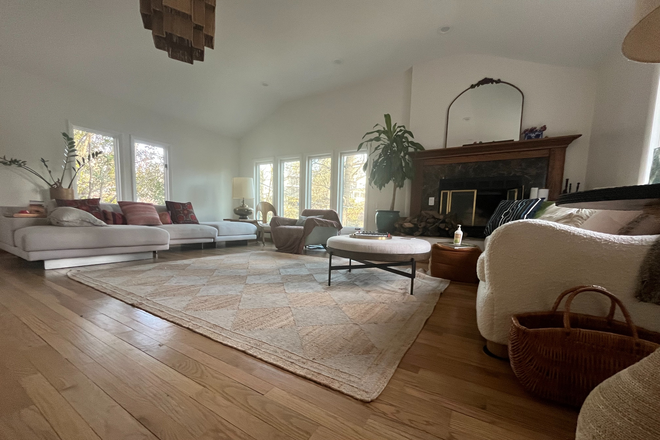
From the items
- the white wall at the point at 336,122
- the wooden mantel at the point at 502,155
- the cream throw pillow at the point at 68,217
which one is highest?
the white wall at the point at 336,122

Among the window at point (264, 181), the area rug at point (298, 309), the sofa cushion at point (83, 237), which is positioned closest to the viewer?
the area rug at point (298, 309)

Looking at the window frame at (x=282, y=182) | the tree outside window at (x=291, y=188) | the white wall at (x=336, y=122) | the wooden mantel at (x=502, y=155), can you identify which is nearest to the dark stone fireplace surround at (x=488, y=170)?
the wooden mantel at (x=502, y=155)

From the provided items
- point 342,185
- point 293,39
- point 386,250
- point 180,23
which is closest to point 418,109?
point 342,185

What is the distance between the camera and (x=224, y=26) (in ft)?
10.5

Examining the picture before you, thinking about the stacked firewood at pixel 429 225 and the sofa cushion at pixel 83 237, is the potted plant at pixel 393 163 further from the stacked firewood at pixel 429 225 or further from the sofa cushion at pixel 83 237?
the sofa cushion at pixel 83 237

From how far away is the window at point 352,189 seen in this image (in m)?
4.80

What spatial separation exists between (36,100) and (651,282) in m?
6.13

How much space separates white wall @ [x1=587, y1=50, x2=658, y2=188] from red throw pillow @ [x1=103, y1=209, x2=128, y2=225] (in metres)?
6.05

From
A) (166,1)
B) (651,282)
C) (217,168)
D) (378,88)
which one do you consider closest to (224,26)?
(166,1)

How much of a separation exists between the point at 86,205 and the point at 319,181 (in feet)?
12.2

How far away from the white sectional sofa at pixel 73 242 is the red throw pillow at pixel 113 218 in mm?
166

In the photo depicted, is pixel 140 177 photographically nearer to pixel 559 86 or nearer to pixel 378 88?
pixel 378 88

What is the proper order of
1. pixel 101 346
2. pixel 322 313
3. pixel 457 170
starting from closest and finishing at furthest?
pixel 101 346 → pixel 322 313 → pixel 457 170

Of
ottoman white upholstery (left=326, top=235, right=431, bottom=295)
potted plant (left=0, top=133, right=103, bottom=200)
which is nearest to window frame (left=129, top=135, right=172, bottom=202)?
potted plant (left=0, top=133, right=103, bottom=200)
